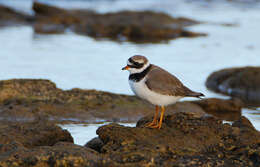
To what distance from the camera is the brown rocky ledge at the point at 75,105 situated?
29.1ft

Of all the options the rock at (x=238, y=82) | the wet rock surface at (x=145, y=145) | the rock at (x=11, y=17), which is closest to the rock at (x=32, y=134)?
the wet rock surface at (x=145, y=145)

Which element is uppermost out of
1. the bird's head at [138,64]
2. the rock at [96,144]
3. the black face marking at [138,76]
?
the bird's head at [138,64]

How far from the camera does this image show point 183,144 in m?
6.08

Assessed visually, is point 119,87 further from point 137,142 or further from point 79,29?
point 79,29

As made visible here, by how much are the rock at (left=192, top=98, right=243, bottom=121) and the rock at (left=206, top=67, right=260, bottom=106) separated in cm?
129

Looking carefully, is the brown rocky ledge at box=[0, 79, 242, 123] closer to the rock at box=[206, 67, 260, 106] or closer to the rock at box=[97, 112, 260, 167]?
the rock at box=[206, 67, 260, 106]

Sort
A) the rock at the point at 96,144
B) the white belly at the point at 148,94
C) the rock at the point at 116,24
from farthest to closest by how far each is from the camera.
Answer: the rock at the point at 116,24, the rock at the point at 96,144, the white belly at the point at 148,94

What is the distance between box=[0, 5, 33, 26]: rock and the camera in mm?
18922

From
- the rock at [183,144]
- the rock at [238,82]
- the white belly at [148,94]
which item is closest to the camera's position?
the rock at [183,144]

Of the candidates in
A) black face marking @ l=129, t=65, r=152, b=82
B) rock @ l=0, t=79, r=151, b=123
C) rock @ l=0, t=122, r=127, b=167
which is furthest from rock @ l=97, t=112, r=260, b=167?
rock @ l=0, t=79, r=151, b=123

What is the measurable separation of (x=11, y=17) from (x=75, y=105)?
11.2 m

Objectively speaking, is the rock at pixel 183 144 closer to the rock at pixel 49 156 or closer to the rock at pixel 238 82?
the rock at pixel 49 156

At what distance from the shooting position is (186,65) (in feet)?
43.5

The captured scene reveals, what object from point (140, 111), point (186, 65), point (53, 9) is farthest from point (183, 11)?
point (140, 111)
